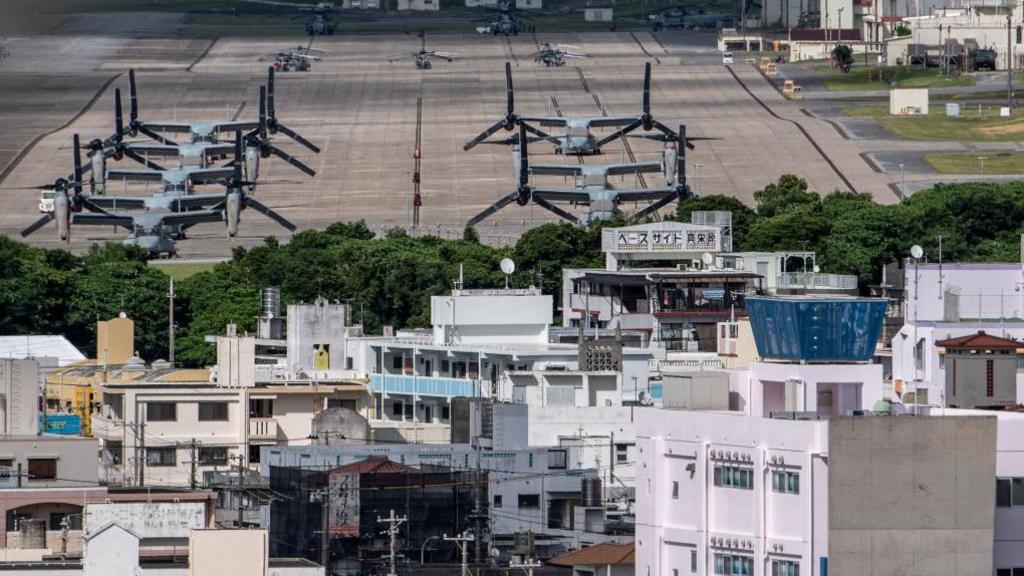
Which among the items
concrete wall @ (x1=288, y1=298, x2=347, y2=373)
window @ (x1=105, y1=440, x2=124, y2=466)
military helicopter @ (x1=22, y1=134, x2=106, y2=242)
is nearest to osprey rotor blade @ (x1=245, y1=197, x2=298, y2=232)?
military helicopter @ (x1=22, y1=134, x2=106, y2=242)

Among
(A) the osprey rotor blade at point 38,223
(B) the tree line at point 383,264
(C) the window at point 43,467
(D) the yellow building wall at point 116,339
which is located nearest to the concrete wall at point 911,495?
(C) the window at point 43,467

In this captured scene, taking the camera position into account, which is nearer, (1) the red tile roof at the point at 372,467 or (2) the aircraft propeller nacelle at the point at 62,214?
(1) the red tile roof at the point at 372,467

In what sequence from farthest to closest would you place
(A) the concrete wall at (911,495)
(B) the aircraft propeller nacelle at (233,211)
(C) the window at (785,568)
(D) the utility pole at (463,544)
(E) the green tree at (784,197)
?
(B) the aircraft propeller nacelle at (233,211)
(E) the green tree at (784,197)
(D) the utility pole at (463,544)
(C) the window at (785,568)
(A) the concrete wall at (911,495)

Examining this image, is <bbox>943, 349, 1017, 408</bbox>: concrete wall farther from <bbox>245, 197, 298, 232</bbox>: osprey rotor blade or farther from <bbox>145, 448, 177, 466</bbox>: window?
<bbox>245, 197, 298, 232</bbox>: osprey rotor blade

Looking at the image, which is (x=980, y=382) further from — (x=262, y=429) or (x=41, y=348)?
(x=41, y=348)

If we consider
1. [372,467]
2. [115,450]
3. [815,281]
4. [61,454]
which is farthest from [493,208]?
[372,467]

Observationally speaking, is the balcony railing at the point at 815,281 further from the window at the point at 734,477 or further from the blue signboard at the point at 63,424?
the window at the point at 734,477

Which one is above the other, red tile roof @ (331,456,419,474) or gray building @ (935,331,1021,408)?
gray building @ (935,331,1021,408)
